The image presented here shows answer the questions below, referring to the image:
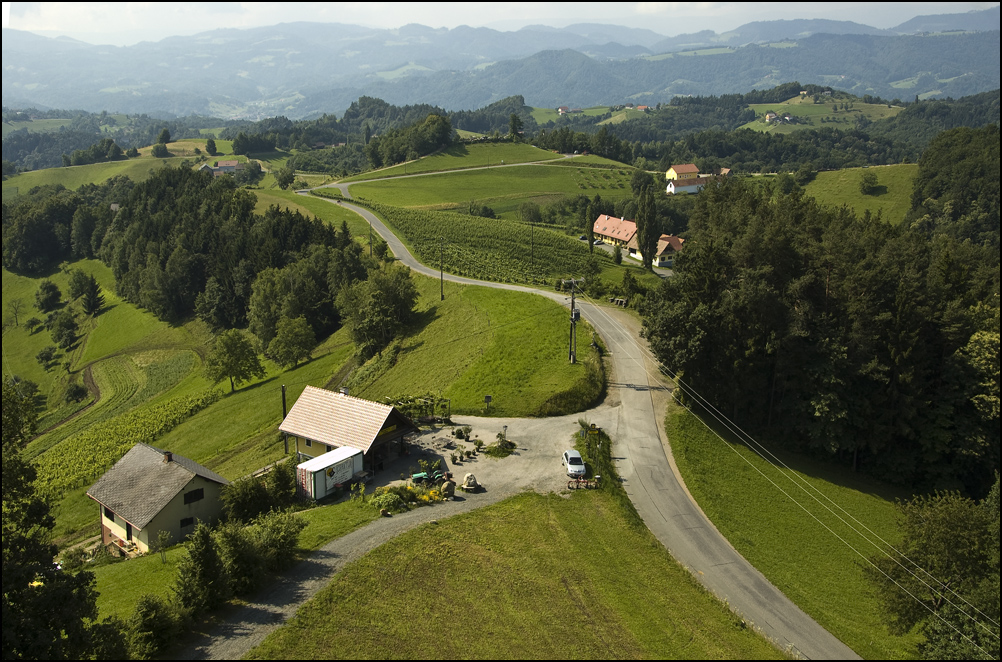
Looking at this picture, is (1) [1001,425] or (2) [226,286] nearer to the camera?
(1) [1001,425]

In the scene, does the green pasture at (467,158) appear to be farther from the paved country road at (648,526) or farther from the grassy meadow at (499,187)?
the paved country road at (648,526)

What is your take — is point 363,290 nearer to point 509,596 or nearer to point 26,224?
point 509,596

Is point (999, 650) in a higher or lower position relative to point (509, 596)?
lower

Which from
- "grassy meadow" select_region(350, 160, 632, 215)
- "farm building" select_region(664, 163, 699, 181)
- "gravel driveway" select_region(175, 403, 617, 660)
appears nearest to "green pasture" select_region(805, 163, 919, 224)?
"farm building" select_region(664, 163, 699, 181)

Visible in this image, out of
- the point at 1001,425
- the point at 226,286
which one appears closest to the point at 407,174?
the point at 226,286

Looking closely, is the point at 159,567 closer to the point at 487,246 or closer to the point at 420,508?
the point at 420,508

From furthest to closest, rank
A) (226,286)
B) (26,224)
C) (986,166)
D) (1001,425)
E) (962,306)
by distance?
(26,224) < (986,166) < (226,286) < (962,306) < (1001,425)

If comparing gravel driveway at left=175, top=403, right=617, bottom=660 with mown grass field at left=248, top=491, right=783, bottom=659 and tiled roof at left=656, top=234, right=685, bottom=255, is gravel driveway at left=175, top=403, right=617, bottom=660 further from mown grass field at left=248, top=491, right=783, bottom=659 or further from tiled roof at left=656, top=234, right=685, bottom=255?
tiled roof at left=656, top=234, right=685, bottom=255

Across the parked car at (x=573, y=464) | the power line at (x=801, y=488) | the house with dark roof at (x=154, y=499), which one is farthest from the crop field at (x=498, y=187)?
the house with dark roof at (x=154, y=499)
